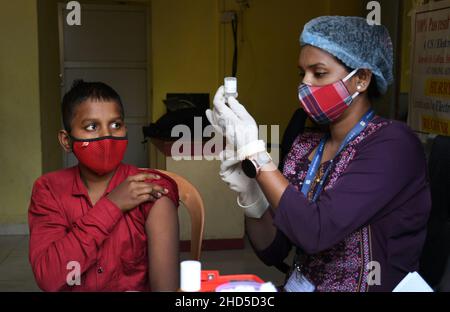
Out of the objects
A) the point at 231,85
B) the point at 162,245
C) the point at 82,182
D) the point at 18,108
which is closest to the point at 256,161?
the point at 231,85

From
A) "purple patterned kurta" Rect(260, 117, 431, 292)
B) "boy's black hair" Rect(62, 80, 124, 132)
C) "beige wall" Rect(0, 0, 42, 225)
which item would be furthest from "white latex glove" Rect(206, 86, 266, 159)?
"beige wall" Rect(0, 0, 42, 225)

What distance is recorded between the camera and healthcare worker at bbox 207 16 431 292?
3.75ft

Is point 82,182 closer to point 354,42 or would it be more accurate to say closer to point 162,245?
point 162,245

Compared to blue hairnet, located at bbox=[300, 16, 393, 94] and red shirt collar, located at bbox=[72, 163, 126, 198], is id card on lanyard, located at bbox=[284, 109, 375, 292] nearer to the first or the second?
blue hairnet, located at bbox=[300, 16, 393, 94]

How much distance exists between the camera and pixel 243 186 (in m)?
1.33

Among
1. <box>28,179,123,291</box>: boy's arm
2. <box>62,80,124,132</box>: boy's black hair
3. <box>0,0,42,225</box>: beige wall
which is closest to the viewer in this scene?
<box>28,179,123,291</box>: boy's arm

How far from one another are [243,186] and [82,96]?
542 mm

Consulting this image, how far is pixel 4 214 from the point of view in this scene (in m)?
4.23

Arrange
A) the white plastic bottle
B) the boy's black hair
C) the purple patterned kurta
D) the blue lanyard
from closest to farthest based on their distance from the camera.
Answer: the white plastic bottle, the purple patterned kurta, the blue lanyard, the boy's black hair

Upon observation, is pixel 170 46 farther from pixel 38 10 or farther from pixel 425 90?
pixel 425 90

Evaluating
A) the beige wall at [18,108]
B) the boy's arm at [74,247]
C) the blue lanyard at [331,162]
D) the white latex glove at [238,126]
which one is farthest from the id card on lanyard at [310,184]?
the beige wall at [18,108]

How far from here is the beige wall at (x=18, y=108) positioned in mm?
4027

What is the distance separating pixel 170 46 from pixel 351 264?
398cm
